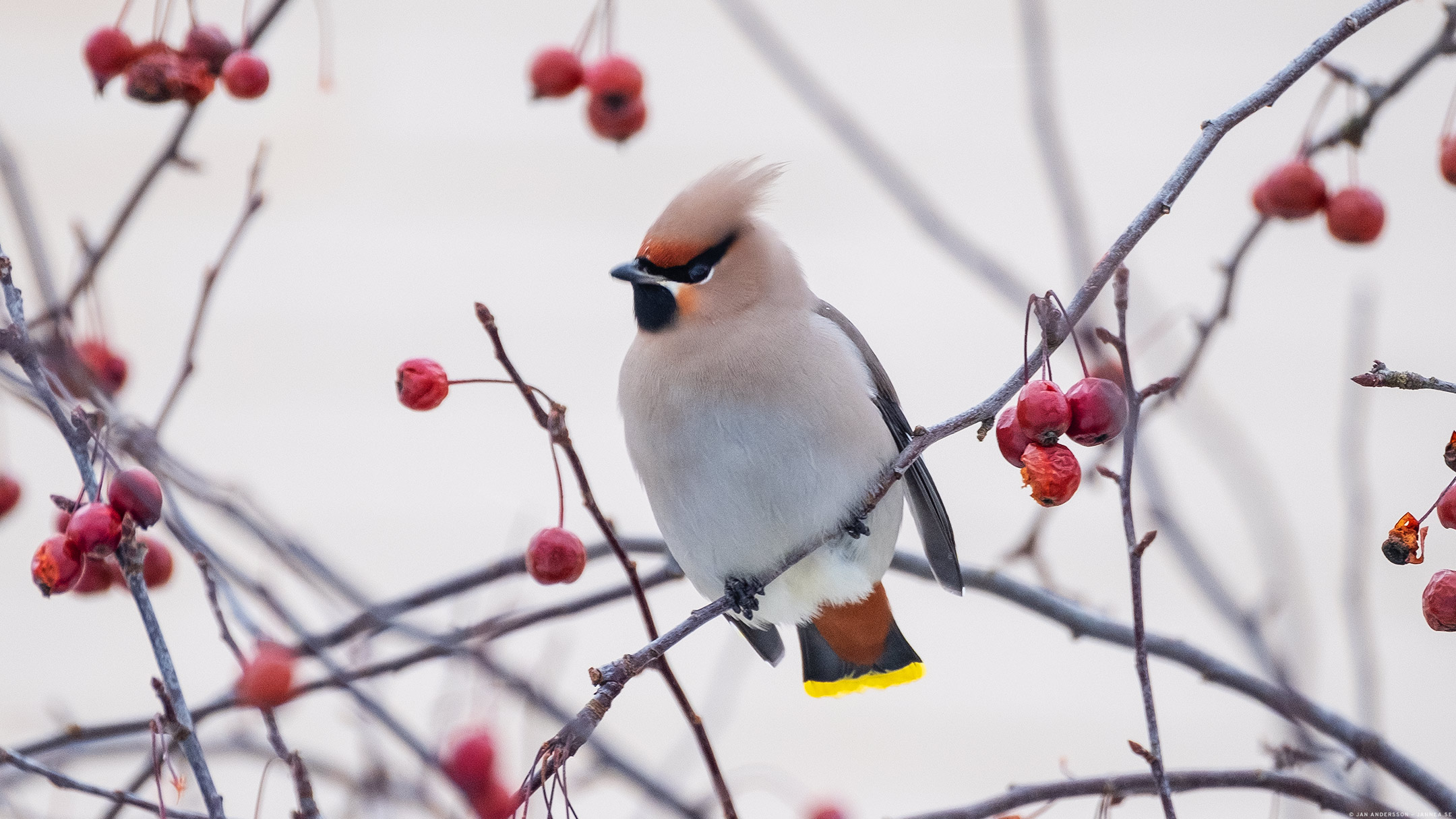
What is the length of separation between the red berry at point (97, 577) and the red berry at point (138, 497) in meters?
0.25

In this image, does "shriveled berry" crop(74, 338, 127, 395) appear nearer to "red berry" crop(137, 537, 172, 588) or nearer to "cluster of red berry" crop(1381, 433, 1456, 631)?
"red berry" crop(137, 537, 172, 588)

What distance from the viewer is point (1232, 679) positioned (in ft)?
4.73

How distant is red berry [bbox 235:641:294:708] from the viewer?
1068 millimetres

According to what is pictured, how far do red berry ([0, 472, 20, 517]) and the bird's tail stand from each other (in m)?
1.16

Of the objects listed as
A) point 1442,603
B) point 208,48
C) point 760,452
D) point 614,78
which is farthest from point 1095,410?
point 208,48

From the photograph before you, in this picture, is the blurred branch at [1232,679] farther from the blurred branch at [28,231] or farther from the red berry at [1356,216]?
the blurred branch at [28,231]

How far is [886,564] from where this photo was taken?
6.24 ft

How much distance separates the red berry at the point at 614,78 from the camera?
183 centimetres

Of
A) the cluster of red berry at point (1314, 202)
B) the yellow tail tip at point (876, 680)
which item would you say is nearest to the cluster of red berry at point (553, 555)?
the yellow tail tip at point (876, 680)

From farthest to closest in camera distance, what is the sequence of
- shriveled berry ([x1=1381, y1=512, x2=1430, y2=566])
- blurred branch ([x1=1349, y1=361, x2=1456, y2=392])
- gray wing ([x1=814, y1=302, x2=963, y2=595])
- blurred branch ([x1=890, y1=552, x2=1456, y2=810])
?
gray wing ([x1=814, y1=302, x2=963, y2=595]) < blurred branch ([x1=890, y1=552, x2=1456, y2=810]) < shriveled berry ([x1=1381, y1=512, x2=1430, y2=566]) < blurred branch ([x1=1349, y1=361, x2=1456, y2=392])

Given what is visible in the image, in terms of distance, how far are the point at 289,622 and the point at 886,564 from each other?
989 mm

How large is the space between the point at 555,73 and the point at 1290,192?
103 centimetres

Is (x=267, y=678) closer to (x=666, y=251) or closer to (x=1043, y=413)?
(x=1043, y=413)

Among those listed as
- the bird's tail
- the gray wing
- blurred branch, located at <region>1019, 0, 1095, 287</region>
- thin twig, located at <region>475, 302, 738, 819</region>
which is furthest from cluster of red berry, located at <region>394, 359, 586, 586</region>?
the bird's tail
